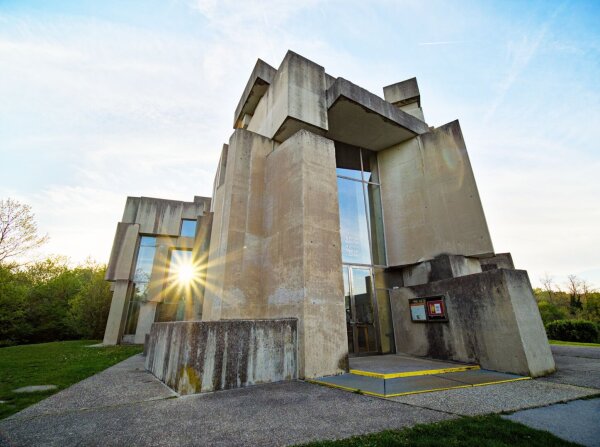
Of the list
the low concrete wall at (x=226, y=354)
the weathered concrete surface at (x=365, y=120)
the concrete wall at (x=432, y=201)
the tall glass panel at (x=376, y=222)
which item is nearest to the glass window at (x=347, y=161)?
the weathered concrete surface at (x=365, y=120)

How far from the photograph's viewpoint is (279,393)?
481 centimetres

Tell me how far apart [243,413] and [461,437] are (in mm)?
2727

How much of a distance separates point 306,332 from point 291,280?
1.39m

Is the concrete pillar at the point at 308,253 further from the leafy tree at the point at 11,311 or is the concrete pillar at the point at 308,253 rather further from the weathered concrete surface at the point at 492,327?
the leafy tree at the point at 11,311

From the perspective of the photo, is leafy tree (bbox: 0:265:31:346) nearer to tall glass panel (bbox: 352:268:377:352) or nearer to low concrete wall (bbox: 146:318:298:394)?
low concrete wall (bbox: 146:318:298:394)

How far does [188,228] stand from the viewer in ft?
71.5

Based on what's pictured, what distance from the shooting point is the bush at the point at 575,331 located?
14.2m

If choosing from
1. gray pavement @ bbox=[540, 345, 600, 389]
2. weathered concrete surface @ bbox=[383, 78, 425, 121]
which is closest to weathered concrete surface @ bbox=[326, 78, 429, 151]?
weathered concrete surface @ bbox=[383, 78, 425, 121]

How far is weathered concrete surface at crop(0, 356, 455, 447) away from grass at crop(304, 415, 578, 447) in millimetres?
237

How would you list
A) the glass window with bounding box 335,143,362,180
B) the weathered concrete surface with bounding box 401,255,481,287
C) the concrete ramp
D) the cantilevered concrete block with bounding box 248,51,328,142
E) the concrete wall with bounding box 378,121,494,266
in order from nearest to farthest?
1. the concrete ramp
2. the cantilevered concrete block with bounding box 248,51,328,142
3. the weathered concrete surface with bounding box 401,255,481,287
4. the concrete wall with bounding box 378,121,494,266
5. the glass window with bounding box 335,143,362,180

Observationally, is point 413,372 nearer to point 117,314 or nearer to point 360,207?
point 360,207

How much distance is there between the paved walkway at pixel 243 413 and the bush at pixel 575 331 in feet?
45.5

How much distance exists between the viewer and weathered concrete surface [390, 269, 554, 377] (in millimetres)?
5957

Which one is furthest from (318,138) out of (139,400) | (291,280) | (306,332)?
(139,400)
